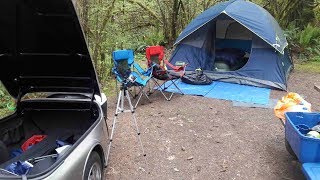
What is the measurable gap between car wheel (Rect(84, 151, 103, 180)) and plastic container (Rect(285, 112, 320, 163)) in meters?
1.99

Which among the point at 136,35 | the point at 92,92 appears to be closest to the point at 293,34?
the point at 136,35

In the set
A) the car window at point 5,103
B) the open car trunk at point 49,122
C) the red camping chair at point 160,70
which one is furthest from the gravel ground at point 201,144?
the car window at point 5,103

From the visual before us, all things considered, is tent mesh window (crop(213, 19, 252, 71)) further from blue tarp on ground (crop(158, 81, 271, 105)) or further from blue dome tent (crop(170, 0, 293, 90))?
blue tarp on ground (crop(158, 81, 271, 105))

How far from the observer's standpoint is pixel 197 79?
26.2 feet

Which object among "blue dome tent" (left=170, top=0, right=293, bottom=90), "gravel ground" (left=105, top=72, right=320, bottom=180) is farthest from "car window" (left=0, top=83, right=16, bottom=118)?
"blue dome tent" (left=170, top=0, right=293, bottom=90)

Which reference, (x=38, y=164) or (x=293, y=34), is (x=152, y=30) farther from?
(x=38, y=164)

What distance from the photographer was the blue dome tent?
787 centimetres

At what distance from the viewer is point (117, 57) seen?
5.38 m

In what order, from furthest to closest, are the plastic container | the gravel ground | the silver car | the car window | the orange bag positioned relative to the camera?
the car window, the orange bag, the gravel ground, the plastic container, the silver car

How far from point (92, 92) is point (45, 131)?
2.71ft

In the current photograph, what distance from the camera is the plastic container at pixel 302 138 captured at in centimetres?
345

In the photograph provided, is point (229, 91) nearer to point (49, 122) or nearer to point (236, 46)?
point (236, 46)

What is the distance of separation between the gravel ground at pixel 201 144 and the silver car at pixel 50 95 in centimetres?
75

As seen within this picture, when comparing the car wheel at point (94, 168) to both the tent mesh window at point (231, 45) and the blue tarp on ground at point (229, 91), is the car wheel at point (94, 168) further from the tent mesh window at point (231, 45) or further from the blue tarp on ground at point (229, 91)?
the tent mesh window at point (231, 45)
